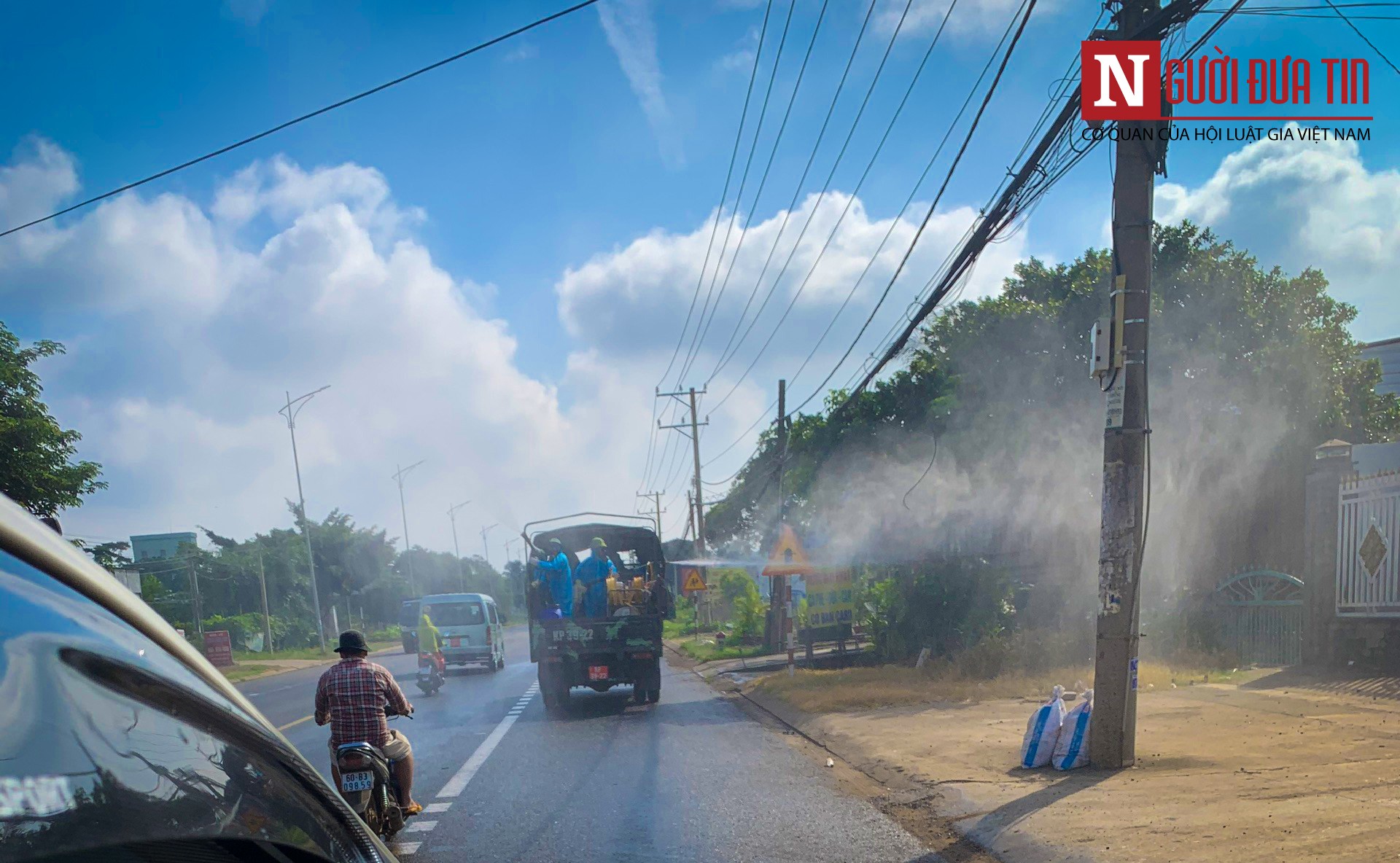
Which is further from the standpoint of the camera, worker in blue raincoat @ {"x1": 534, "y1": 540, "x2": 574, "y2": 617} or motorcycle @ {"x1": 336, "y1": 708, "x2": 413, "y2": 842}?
worker in blue raincoat @ {"x1": 534, "y1": 540, "x2": 574, "y2": 617}

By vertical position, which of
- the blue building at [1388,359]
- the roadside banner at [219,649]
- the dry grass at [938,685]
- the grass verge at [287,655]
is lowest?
the grass verge at [287,655]

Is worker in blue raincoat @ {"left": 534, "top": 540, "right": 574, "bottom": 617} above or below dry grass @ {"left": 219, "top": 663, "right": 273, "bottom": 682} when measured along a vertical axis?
above

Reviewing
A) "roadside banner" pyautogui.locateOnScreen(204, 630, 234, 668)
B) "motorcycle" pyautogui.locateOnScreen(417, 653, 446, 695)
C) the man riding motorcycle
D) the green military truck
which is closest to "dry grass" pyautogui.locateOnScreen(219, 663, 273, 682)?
"roadside banner" pyautogui.locateOnScreen(204, 630, 234, 668)

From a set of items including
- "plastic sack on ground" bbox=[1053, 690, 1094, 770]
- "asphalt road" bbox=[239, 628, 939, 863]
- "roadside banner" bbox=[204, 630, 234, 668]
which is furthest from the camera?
"roadside banner" bbox=[204, 630, 234, 668]

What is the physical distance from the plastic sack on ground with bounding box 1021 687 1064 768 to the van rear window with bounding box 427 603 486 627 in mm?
18910

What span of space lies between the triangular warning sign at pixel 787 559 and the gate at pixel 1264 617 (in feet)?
23.4

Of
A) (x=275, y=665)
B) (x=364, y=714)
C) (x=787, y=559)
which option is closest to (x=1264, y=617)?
(x=787, y=559)

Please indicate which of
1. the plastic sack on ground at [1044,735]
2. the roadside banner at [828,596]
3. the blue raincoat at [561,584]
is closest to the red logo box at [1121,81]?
the plastic sack on ground at [1044,735]

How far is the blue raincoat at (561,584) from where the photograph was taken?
54.2 ft

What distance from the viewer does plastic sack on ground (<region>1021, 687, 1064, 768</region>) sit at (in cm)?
860

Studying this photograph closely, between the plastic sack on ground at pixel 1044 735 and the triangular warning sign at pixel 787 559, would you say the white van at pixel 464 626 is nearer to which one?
the triangular warning sign at pixel 787 559

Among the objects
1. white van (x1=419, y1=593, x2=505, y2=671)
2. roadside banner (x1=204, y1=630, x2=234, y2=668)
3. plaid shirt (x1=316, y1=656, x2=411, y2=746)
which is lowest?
→ roadside banner (x1=204, y1=630, x2=234, y2=668)

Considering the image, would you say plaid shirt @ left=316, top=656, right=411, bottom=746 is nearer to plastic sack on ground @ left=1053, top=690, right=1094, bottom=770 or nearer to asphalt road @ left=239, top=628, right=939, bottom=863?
asphalt road @ left=239, top=628, right=939, bottom=863

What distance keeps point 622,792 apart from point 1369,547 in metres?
9.68
